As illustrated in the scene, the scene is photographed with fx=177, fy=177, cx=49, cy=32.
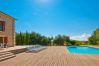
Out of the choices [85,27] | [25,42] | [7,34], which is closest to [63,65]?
[7,34]

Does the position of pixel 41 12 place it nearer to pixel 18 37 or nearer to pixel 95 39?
pixel 18 37

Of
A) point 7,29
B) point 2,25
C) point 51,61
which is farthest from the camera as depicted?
point 7,29

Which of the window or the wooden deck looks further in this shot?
the window

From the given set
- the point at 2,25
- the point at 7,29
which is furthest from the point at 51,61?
the point at 7,29

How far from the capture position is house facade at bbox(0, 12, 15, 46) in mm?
20750

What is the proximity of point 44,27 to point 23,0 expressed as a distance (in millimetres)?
19989

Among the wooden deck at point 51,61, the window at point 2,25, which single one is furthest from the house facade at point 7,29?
the wooden deck at point 51,61

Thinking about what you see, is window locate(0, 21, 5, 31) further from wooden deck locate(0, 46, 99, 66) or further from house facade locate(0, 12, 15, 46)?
wooden deck locate(0, 46, 99, 66)

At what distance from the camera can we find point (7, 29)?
21797 millimetres

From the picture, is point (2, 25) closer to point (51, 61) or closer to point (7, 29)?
point (7, 29)

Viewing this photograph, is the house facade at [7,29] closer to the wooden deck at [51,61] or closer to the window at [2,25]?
the window at [2,25]

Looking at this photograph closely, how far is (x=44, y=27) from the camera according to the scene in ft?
144

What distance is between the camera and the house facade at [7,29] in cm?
2075

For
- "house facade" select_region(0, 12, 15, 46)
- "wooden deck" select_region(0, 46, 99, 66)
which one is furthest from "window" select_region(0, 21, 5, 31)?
"wooden deck" select_region(0, 46, 99, 66)
